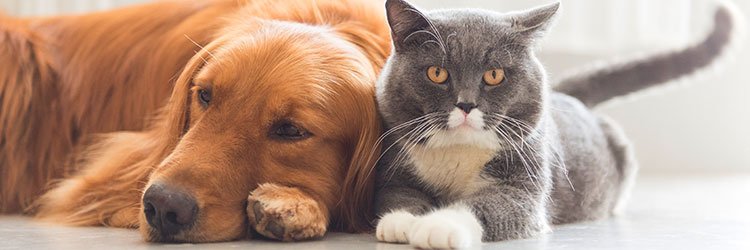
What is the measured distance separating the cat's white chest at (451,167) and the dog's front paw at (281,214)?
26cm

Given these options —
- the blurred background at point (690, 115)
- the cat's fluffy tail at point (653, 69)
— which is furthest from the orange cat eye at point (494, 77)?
the blurred background at point (690, 115)

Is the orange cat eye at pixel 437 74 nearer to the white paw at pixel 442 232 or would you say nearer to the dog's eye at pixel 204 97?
the white paw at pixel 442 232

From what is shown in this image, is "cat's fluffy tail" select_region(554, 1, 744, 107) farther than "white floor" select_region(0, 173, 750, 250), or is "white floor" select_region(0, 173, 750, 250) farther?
"cat's fluffy tail" select_region(554, 1, 744, 107)

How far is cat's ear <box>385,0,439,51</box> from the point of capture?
1.70 metres

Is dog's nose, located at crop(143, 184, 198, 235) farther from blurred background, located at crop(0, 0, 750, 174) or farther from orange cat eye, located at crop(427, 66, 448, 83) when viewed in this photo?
blurred background, located at crop(0, 0, 750, 174)

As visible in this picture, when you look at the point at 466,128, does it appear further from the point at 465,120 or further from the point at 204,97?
the point at 204,97

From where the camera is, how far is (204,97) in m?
1.81

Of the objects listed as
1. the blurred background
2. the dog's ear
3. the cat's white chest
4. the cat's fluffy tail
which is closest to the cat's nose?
the cat's white chest

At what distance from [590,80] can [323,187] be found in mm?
1165

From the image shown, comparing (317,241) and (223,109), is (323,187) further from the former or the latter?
(223,109)

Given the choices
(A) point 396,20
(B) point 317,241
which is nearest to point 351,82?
(A) point 396,20

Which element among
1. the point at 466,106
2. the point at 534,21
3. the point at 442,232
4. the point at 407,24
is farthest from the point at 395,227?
the point at 534,21

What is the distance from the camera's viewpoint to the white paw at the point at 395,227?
161 cm

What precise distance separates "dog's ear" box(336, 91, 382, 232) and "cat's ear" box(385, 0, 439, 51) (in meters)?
0.17
